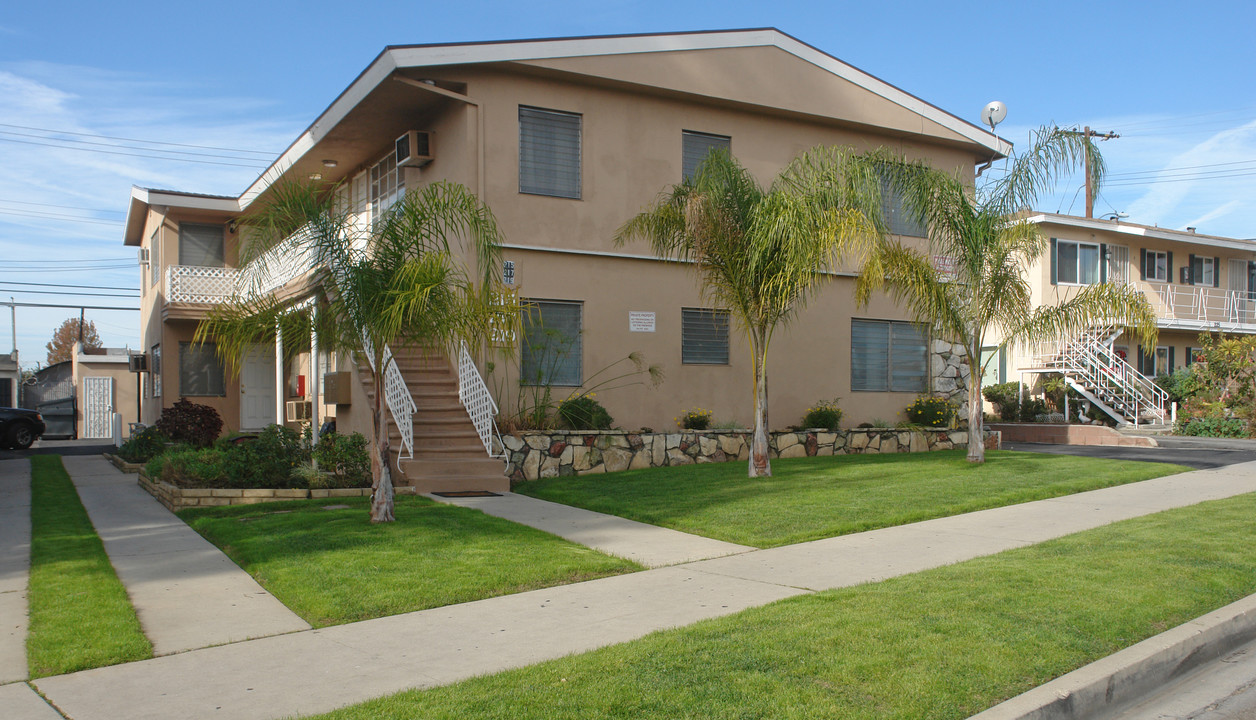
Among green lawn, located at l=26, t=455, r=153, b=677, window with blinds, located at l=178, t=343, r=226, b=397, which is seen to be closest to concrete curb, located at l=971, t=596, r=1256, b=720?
green lawn, located at l=26, t=455, r=153, b=677

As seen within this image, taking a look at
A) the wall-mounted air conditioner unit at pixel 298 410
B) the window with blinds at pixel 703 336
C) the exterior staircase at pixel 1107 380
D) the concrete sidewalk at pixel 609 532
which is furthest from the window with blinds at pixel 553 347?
the exterior staircase at pixel 1107 380

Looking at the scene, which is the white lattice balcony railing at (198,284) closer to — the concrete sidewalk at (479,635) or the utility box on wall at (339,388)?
the utility box on wall at (339,388)

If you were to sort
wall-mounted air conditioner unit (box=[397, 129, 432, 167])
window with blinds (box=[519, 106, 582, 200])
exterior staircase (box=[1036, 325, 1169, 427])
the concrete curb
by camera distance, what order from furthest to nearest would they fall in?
exterior staircase (box=[1036, 325, 1169, 427]), wall-mounted air conditioner unit (box=[397, 129, 432, 167]), window with blinds (box=[519, 106, 582, 200]), the concrete curb

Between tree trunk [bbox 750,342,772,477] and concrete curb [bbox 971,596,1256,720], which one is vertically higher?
tree trunk [bbox 750,342,772,477]

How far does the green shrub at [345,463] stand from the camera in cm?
1249

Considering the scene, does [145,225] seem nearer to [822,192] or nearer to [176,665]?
[822,192]

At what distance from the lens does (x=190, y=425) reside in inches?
712

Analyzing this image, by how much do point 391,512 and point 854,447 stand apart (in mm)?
9939

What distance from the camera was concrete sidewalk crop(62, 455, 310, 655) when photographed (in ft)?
19.4

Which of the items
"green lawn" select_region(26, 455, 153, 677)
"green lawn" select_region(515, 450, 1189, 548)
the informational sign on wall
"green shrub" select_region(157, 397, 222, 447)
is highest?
the informational sign on wall

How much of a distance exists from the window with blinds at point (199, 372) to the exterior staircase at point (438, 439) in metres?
11.0

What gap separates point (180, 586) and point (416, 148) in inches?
392

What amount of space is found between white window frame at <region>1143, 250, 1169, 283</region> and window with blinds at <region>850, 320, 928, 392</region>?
51.7 ft

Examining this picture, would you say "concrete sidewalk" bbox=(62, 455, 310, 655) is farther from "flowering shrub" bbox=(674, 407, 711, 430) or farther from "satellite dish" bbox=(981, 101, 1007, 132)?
"satellite dish" bbox=(981, 101, 1007, 132)
